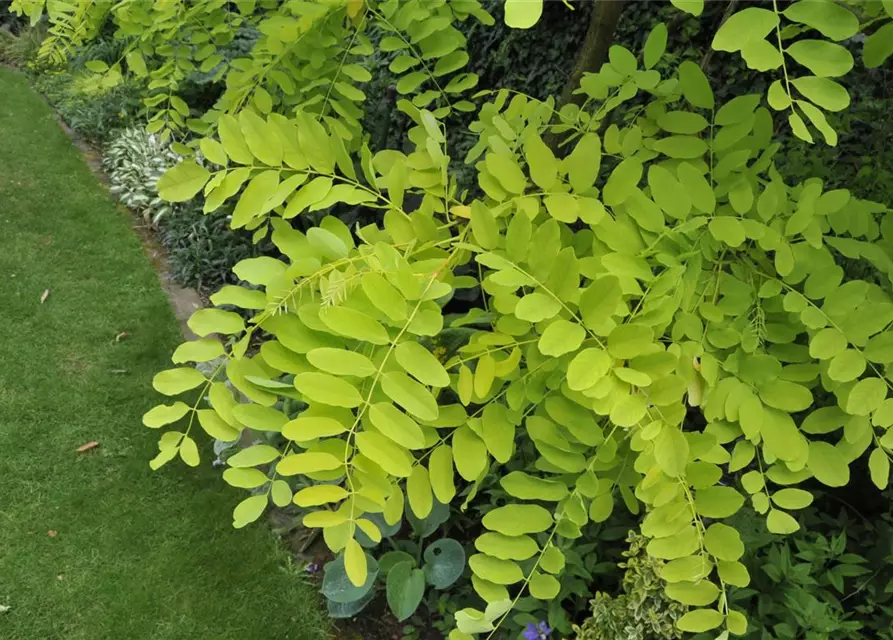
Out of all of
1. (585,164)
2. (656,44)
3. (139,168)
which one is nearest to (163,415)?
(585,164)

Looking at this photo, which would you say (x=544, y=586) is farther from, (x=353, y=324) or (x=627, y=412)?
(x=353, y=324)

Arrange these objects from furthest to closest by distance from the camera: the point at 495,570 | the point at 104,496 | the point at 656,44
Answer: the point at 104,496, the point at 656,44, the point at 495,570

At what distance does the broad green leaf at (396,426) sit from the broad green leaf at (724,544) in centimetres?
48

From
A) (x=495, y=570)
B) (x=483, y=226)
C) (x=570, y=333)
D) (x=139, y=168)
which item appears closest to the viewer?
(x=570, y=333)

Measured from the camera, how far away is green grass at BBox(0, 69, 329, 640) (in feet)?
6.76

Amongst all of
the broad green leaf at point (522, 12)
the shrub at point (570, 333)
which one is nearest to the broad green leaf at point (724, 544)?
the shrub at point (570, 333)

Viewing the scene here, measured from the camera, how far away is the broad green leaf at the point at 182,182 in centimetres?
A: 96

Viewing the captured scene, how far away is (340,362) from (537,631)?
129 cm

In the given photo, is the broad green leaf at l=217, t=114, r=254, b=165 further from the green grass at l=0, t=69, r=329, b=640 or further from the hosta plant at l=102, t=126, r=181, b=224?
the hosta plant at l=102, t=126, r=181, b=224

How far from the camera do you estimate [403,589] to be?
179 centimetres

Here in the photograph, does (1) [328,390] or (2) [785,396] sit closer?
(1) [328,390]

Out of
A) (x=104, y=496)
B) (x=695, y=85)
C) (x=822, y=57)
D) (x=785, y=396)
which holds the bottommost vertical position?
(x=104, y=496)

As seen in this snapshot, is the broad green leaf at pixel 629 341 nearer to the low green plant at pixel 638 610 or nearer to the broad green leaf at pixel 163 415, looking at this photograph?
the broad green leaf at pixel 163 415

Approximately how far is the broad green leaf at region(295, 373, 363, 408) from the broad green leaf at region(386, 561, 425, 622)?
3.96 feet
